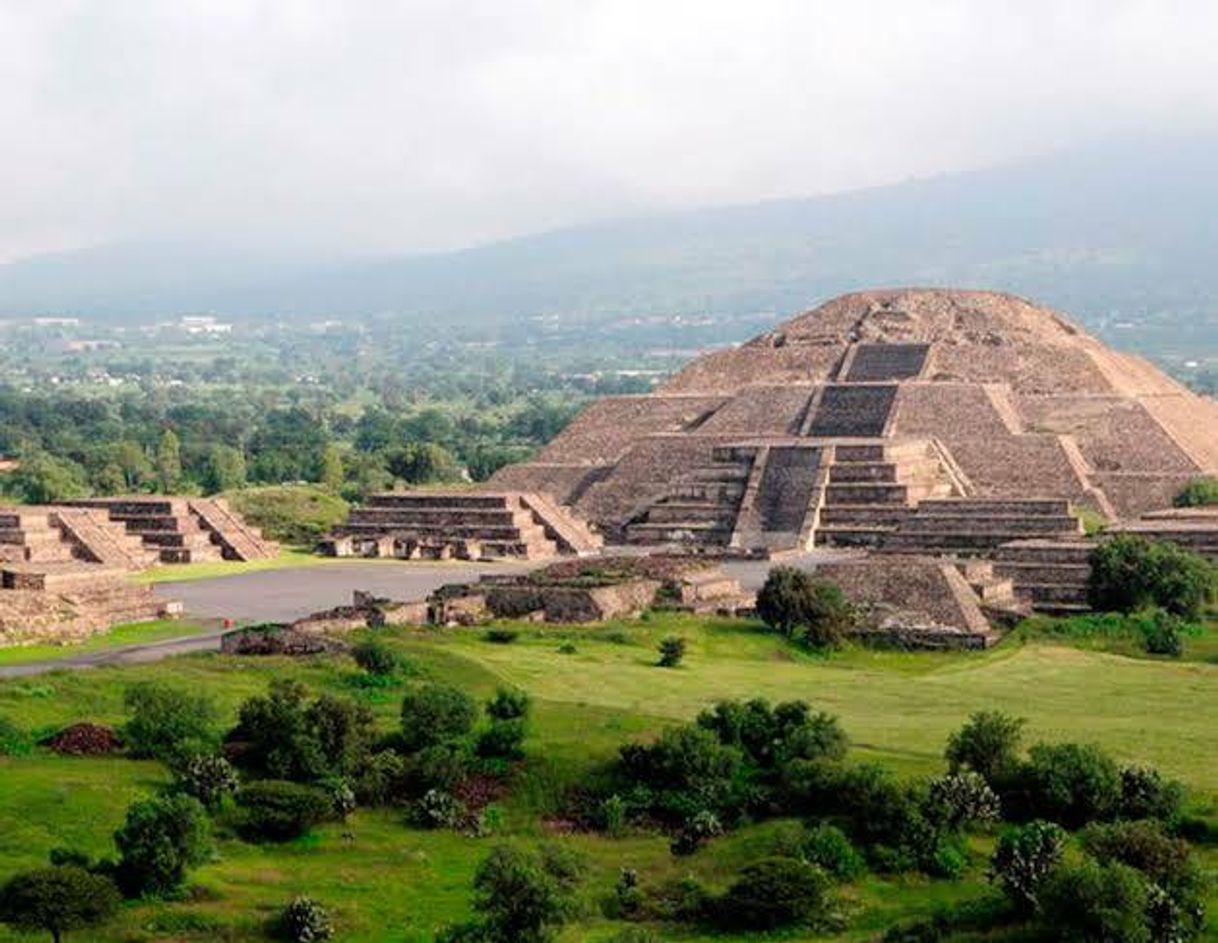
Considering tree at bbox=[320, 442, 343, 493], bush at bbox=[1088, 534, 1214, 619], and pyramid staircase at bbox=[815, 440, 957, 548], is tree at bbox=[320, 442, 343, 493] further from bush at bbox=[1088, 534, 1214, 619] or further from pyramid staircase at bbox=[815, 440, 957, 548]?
bush at bbox=[1088, 534, 1214, 619]

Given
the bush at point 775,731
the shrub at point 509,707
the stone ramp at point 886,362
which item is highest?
the stone ramp at point 886,362

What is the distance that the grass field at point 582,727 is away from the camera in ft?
94.4

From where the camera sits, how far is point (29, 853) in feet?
96.1

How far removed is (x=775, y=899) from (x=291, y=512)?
57947 mm

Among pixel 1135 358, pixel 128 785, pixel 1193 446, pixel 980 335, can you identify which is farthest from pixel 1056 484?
pixel 128 785

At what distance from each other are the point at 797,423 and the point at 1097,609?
31.3 meters

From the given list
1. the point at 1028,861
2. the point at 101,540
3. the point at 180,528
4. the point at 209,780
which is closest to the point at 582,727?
the point at 209,780

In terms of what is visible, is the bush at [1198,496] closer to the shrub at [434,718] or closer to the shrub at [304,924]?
the shrub at [434,718]

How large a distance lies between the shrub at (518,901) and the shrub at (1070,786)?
816 centimetres

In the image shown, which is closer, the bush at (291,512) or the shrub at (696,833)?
the shrub at (696,833)

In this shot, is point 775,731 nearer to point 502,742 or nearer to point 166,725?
point 502,742

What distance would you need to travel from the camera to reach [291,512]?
84125 millimetres

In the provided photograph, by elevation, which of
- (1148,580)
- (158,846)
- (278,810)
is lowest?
(1148,580)

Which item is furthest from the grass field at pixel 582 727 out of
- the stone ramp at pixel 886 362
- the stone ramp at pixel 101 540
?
the stone ramp at pixel 886 362
